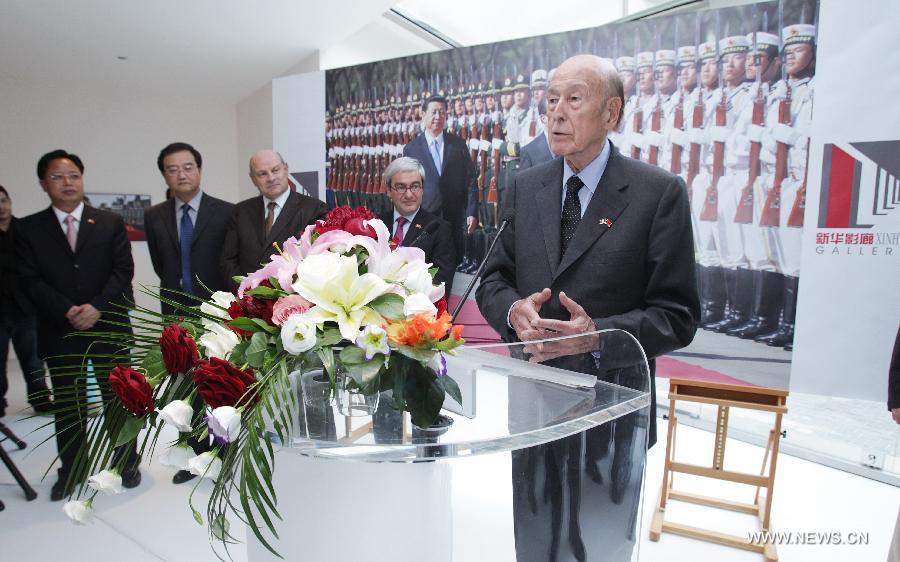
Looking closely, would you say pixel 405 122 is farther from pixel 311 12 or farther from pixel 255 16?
pixel 255 16

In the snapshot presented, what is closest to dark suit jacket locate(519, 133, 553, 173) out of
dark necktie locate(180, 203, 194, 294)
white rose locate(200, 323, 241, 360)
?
dark necktie locate(180, 203, 194, 294)

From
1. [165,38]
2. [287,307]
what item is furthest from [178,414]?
[165,38]

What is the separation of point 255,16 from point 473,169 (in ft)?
8.60

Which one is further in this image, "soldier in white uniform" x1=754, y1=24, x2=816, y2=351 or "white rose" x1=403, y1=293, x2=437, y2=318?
"soldier in white uniform" x1=754, y1=24, x2=816, y2=351

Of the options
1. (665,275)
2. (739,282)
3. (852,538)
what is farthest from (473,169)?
(852,538)

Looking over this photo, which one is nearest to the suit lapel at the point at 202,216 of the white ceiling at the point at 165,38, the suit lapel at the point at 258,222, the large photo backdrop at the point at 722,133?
the suit lapel at the point at 258,222

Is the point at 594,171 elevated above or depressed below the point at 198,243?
above

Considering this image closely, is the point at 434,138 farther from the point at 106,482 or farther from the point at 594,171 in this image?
the point at 106,482

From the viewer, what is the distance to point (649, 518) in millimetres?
2578

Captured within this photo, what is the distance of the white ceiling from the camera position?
4348 mm

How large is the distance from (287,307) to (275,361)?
0.22ft

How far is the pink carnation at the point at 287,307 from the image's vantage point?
0.68 m

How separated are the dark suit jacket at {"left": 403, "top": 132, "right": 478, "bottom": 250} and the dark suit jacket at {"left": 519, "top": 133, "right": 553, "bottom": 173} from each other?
1.10ft

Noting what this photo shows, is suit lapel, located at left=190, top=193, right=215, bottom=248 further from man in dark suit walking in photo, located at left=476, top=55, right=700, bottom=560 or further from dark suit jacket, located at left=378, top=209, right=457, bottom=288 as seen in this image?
man in dark suit walking in photo, located at left=476, top=55, right=700, bottom=560
